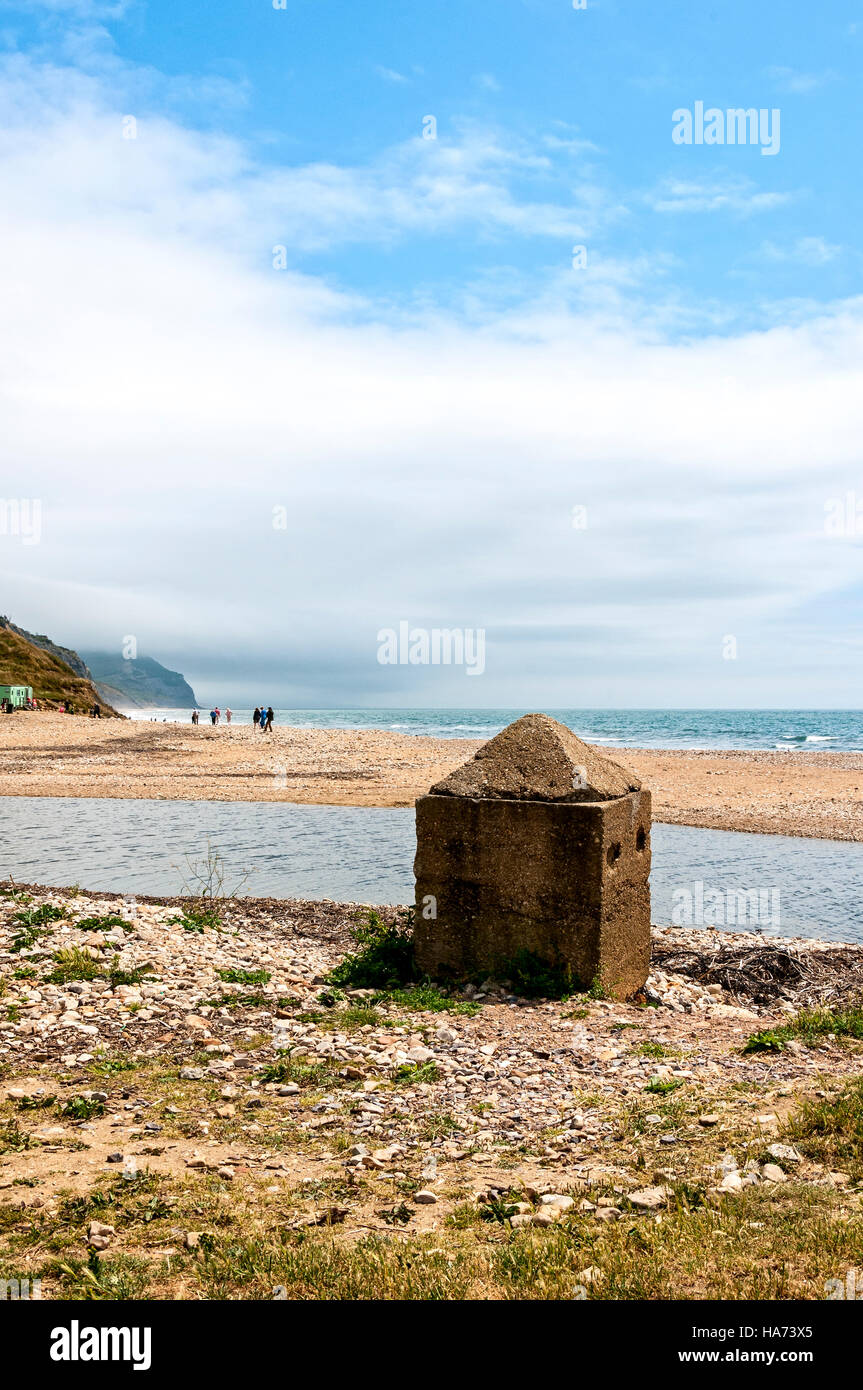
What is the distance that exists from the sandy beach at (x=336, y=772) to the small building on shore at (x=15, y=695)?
5434 millimetres

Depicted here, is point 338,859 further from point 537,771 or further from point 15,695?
point 15,695

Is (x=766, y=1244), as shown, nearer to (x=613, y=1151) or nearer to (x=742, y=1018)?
(x=613, y=1151)

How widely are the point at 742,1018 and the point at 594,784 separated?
2.63 meters

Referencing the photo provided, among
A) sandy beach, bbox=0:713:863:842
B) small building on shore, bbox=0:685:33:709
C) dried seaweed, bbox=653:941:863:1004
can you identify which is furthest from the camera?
small building on shore, bbox=0:685:33:709

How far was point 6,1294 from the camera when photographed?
3.82m

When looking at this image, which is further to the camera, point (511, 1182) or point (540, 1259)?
point (511, 1182)

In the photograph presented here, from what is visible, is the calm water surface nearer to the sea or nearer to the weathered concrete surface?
the weathered concrete surface

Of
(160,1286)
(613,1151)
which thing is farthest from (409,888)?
(160,1286)

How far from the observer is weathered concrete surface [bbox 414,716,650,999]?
28.1ft

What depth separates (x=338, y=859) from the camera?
18375 mm

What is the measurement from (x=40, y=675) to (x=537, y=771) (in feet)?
247

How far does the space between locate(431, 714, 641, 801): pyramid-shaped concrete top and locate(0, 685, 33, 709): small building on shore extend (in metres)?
59.9

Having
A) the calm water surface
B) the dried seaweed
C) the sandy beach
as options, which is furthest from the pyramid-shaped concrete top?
the sandy beach
